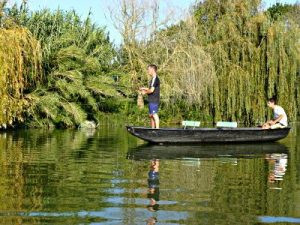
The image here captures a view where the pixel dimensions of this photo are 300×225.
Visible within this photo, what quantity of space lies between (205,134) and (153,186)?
9.24m

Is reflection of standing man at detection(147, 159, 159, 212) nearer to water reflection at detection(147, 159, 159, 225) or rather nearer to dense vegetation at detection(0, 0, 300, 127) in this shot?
water reflection at detection(147, 159, 159, 225)

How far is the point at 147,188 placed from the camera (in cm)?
819

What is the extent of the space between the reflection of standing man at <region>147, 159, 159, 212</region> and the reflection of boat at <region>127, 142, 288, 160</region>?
188cm

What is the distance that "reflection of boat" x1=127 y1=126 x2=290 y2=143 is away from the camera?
1675 centimetres

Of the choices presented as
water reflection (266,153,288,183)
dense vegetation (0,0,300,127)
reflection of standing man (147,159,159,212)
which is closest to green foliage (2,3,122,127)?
dense vegetation (0,0,300,127)

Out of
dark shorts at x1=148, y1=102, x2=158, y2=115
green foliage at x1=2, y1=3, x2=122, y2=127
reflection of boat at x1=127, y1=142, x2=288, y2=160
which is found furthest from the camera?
green foliage at x1=2, y1=3, x2=122, y2=127

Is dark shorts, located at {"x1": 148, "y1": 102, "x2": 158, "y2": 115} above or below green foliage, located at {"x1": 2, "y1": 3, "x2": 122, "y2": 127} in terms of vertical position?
below

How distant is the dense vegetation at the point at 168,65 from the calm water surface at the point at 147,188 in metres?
12.4

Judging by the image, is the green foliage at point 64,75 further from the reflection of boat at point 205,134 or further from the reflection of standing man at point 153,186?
the reflection of standing man at point 153,186

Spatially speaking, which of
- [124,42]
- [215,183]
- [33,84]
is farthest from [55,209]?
[124,42]

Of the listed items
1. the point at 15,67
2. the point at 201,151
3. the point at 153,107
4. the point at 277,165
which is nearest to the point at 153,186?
the point at 277,165

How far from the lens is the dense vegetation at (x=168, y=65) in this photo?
26.6 m

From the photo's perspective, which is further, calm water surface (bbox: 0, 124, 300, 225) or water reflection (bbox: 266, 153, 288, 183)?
water reflection (bbox: 266, 153, 288, 183)

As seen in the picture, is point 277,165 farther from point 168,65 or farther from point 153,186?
point 168,65
